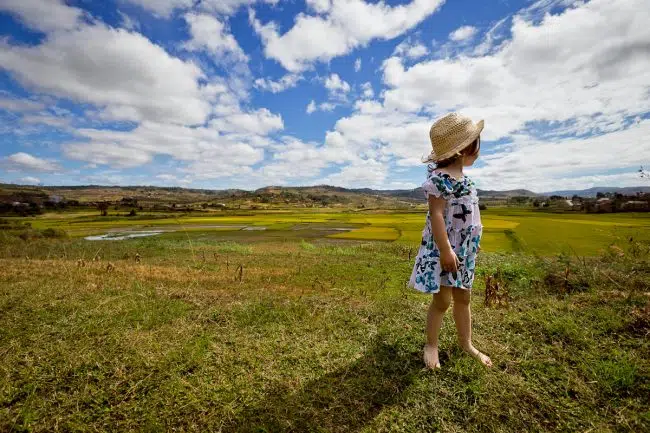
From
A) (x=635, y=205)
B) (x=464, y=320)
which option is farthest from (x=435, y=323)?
(x=635, y=205)

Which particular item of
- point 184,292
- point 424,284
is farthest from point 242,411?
point 184,292

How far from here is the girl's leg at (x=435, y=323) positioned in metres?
2.88

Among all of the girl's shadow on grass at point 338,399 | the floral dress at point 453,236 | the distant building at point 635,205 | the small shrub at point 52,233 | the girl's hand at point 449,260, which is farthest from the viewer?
the small shrub at point 52,233

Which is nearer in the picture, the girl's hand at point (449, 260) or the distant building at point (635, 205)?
the girl's hand at point (449, 260)

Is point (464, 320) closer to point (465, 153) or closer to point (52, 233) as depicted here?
point (465, 153)

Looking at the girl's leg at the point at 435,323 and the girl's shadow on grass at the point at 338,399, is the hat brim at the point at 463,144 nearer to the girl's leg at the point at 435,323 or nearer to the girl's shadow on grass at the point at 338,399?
the girl's leg at the point at 435,323

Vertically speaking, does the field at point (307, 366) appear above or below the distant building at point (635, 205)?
below

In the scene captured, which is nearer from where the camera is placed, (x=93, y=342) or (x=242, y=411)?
(x=242, y=411)

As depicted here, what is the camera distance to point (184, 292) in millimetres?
5395

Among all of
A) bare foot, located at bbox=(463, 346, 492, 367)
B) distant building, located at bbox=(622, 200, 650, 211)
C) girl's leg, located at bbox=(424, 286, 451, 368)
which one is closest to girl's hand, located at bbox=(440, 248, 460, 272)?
girl's leg, located at bbox=(424, 286, 451, 368)

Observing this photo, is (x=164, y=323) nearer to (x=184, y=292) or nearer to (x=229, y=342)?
(x=229, y=342)

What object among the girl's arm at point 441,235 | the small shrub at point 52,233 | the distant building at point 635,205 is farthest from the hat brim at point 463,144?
the small shrub at point 52,233

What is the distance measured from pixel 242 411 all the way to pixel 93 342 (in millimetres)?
1983

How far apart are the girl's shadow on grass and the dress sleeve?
1621 mm
